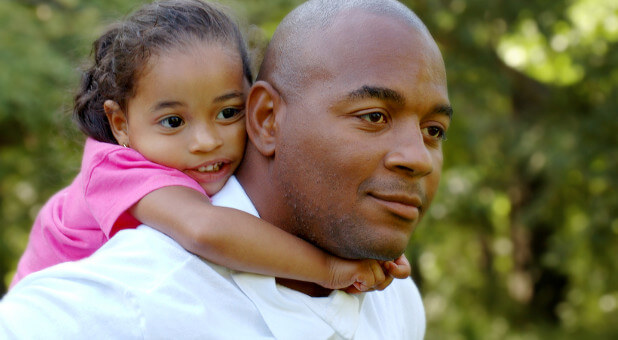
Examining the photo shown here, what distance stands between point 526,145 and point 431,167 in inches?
228

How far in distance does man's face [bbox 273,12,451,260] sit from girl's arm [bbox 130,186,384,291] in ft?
0.24

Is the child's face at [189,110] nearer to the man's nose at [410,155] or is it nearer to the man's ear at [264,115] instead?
the man's ear at [264,115]

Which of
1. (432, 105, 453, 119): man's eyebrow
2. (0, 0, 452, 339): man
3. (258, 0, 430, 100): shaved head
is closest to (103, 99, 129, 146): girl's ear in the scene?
(0, 0, 452, 339): man

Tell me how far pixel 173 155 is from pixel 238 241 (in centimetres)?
43

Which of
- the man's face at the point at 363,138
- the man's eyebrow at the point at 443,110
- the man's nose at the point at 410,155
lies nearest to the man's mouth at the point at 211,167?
the man's face at the point at 363,138

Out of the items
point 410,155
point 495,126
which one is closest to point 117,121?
point 410,155

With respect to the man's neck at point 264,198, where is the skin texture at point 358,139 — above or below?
above

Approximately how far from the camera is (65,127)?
3.27 metres

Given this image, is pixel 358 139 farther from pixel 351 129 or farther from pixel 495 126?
pixel 495 126

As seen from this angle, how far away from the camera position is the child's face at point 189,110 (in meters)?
2.33

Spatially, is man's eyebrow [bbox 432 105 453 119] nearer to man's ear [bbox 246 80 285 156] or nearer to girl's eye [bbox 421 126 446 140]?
girl's eye [bbox 421 126 446 140]

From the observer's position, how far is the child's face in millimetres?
2330

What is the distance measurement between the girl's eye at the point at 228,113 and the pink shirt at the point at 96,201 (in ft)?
0.77

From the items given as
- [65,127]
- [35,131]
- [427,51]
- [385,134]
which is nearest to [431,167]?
[385,134]
